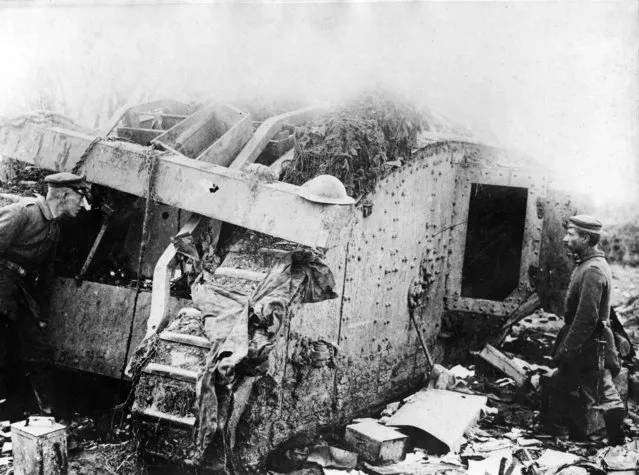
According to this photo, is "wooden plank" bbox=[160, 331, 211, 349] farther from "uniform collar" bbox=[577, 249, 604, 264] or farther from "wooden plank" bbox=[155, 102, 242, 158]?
"uniform collar" bbox=[577, 249, 604, 264]

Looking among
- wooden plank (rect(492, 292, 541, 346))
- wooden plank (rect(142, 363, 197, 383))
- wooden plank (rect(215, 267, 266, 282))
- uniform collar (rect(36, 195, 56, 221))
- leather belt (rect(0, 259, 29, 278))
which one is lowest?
wooden plank (rect(142, 363, 197, 383))

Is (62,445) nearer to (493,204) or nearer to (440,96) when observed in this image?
(493,204)

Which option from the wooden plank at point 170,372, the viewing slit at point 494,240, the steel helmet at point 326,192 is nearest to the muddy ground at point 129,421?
the wooden plank at point 170,372

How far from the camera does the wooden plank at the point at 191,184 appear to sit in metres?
4.30

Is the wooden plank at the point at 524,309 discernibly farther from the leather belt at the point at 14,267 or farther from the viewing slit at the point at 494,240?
the leather belt at the point at 14,267

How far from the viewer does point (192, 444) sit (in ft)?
12.7

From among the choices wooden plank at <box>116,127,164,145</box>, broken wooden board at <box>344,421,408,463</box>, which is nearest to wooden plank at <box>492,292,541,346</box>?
broken wooden board at <box>344,421,408,463</box>

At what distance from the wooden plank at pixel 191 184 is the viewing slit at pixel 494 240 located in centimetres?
403

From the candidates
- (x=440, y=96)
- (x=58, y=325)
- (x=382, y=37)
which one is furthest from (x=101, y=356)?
(x=440, y=96)

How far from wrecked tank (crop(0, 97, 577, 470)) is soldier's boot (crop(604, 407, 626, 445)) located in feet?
6.40

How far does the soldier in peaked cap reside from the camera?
610 cm

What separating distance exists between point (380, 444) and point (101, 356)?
2.66 metres

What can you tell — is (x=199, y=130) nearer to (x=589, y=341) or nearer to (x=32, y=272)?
(x=32, y=272)

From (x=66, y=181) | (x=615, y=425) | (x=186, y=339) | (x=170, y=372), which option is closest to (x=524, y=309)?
(x=615, y=425)
